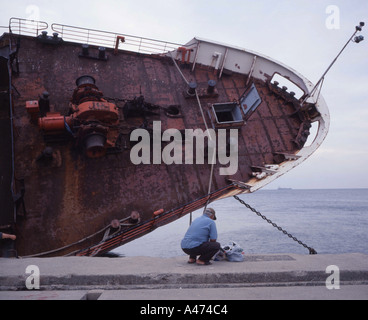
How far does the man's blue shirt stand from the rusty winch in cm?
392

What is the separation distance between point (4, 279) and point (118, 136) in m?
5.32

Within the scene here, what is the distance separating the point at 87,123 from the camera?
282 inches

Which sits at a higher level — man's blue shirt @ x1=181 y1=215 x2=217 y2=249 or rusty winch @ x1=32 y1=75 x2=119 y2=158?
rusty winch @ x1=32 y1=75 x2=119 y2=158

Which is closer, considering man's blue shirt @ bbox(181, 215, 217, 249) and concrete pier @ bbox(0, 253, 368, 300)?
concrete pier @ bbox(0, 253, 368, 300)

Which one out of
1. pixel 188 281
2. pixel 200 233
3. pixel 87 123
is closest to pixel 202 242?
pixel 200 233

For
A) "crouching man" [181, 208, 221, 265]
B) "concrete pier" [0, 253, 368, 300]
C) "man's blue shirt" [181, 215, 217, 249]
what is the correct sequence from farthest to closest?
"man's blue shirt" [181, 215, 217, 249]
"crouching man" [181, 208, 221, 265]
"concrete pier" [0, 253, 368, 300]

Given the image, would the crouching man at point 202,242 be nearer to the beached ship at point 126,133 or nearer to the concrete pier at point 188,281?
the concrete pier at point 188,281

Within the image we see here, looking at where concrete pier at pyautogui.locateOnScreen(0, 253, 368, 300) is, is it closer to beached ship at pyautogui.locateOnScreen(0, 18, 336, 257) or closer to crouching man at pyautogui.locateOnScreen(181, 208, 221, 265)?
crouching man at pyautogui.locateOnScreen(181, 208, 221, 265)

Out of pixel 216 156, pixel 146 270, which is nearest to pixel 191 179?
pixel 216 156

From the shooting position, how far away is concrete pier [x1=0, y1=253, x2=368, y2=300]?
2789 mm

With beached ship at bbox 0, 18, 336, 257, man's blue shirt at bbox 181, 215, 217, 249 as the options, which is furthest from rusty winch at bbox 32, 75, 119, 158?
man's blue shirt at bbox 181, 215, 217, 249

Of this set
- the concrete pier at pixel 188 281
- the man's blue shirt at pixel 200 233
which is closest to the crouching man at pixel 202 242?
the man's blue shirt at pixel 200 233

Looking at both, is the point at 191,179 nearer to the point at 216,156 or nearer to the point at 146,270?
the point at 216,156

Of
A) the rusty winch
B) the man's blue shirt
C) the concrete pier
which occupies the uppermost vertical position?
the rusty winch
